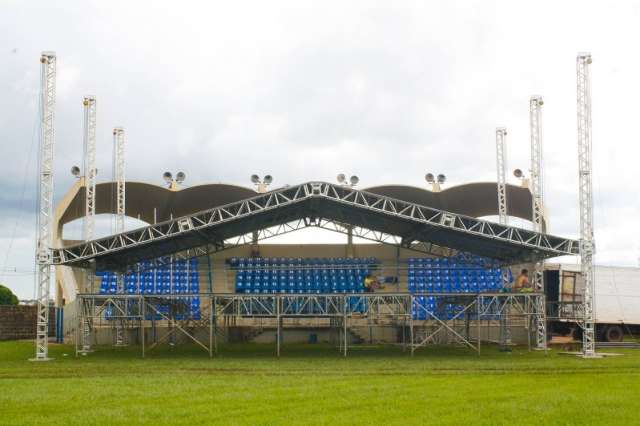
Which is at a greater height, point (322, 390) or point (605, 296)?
point (605, 296)

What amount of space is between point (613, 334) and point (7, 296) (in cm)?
5974

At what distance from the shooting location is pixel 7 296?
76.4 m

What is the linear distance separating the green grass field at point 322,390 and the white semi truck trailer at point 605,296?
384 inches

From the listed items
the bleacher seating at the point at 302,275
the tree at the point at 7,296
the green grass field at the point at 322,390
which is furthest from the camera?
the tree at the point at 7,296

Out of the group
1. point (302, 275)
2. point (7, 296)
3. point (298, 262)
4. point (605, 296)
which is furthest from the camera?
point (7, 296)

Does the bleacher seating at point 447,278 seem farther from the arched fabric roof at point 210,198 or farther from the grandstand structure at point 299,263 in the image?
the arched fabric roof at point 210,198

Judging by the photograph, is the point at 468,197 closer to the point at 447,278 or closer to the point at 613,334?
the point at 447,278

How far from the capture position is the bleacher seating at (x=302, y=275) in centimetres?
4525

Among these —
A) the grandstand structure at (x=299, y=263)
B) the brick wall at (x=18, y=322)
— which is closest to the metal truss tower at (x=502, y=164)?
the grandstand structure at (x=299, y=263)

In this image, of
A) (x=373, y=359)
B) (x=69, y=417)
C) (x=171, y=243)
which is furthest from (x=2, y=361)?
(x=69, y=417)

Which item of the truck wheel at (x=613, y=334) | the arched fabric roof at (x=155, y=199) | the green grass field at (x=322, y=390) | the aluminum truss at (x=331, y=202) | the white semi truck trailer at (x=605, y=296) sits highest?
the arched fabric roof at (x=155, y=199)

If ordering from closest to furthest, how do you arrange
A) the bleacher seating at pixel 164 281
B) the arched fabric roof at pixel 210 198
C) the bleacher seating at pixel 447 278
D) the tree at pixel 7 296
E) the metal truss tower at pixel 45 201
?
the metal truss tower at pixel 45 201, the bleacher seating at pixel 164 281, the arched fabric roof at pixel 210 198, the bleacher seating at pixel 447 278, the tree at pixel 7 296

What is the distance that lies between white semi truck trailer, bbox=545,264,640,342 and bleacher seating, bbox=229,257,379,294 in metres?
11.0

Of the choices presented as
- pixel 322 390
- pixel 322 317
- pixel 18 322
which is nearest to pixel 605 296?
pixel 322 317
